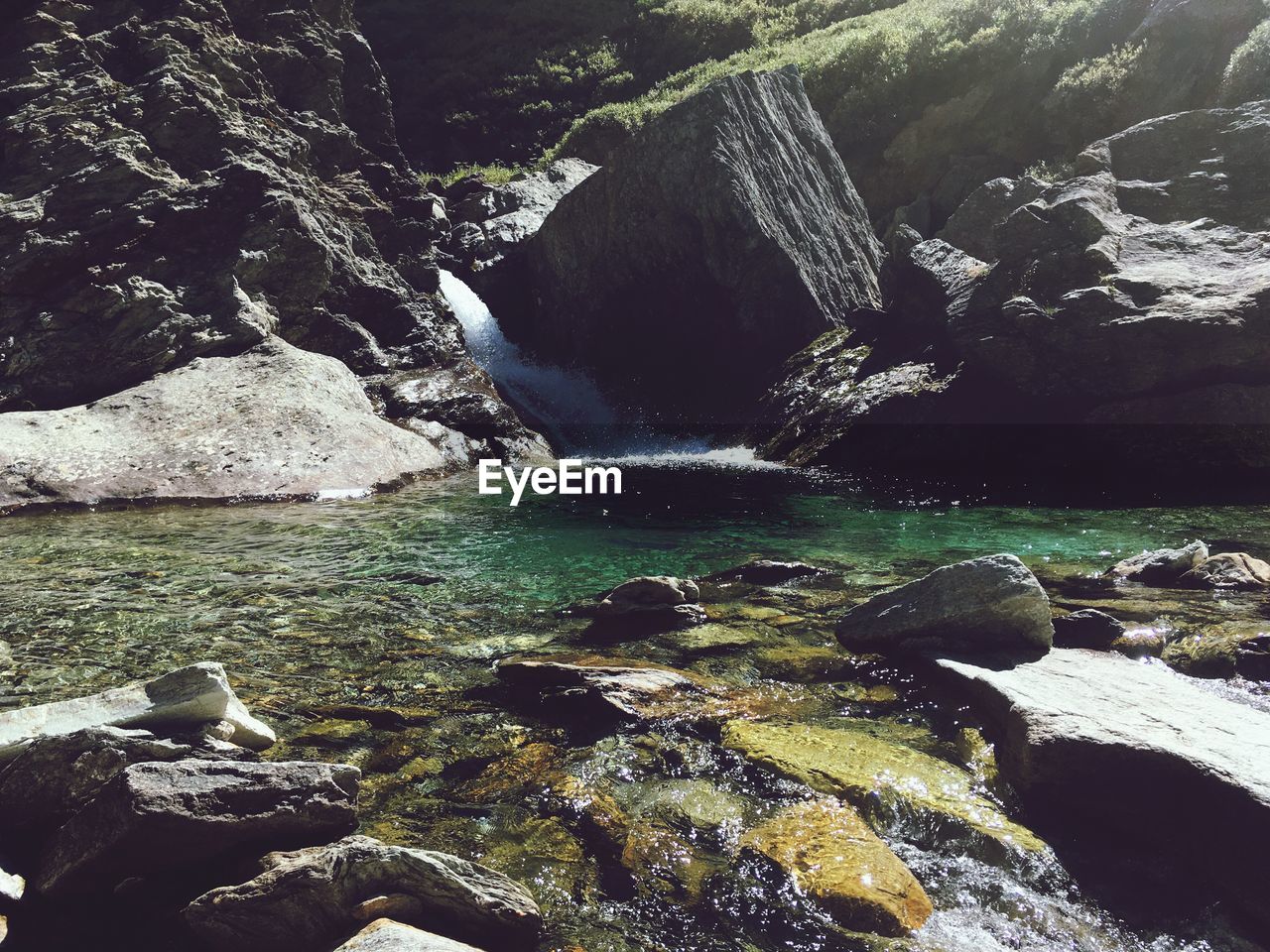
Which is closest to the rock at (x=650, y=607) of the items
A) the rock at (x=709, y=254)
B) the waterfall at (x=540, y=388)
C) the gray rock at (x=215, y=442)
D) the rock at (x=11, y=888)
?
the rock at (x=11, y=888)

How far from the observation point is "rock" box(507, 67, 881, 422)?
2158cm

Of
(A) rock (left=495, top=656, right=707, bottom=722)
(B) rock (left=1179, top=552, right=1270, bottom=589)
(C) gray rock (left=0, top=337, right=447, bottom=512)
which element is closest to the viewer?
(A) rock (left=495, top=656, right=707, bottom=722)

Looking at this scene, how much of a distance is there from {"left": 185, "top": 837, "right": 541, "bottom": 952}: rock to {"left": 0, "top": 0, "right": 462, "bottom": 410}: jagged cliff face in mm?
15922

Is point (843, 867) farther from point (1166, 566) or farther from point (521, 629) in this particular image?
point (1166, 566)

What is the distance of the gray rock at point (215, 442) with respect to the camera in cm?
1241

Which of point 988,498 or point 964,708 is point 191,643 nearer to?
point 964,708

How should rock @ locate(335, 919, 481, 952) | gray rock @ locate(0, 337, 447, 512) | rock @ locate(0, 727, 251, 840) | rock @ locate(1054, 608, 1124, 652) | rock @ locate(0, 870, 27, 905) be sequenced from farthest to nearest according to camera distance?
gray rock @ locate(0, 337, 447, 512) < rock @ locate(1054, 608, 1124, 652) < rock @ locate(0, 727, 251, 840) < rock @ locate(0, 870, 27, 905) < rock @ locate(335, 919, 481, 952)

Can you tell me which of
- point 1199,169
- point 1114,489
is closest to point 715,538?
point 1114,489

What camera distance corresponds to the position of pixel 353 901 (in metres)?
2.86

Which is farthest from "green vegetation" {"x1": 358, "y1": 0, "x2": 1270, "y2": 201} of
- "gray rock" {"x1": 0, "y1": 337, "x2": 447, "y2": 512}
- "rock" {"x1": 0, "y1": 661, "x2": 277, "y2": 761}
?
"rock" {"x1": 0, "y1": 661, "x2": 277, "y2": 761}

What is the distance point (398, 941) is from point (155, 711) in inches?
81.0

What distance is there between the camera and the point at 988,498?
43.3 ft

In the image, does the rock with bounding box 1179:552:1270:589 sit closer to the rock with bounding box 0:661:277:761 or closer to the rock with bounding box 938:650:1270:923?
the rock with bounding box 938:650:1270:923

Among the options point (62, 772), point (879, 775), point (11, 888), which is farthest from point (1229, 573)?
point (11, 888)
